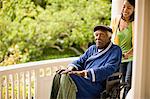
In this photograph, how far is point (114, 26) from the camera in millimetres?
1898

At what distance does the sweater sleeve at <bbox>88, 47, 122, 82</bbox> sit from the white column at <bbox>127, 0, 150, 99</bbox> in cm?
14

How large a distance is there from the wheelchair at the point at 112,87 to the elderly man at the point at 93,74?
0.03 metres

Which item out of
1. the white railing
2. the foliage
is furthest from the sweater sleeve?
the foliage

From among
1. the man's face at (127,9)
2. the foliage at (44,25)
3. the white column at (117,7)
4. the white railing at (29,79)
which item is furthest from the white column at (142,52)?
the foliage at (44,25)

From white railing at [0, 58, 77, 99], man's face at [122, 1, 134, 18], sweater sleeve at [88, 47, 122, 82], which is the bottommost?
white railing at [0, 58, 77, 99]

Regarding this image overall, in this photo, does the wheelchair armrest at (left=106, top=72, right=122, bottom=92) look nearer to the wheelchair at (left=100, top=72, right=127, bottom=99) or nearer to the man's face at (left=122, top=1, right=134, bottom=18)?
the wheelchair at (left=100, top=72, right=127, bottom=99)

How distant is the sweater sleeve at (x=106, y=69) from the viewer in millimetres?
1756

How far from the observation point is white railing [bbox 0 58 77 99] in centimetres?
221

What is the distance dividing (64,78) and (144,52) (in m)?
0.55

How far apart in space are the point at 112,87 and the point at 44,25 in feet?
7.53

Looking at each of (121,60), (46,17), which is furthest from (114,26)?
(46,17)

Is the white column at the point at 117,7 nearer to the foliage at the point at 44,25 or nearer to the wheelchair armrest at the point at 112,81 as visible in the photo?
the wheelchair armrest at the point at 112,81

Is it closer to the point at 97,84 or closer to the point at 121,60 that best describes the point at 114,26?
the point at 121,60

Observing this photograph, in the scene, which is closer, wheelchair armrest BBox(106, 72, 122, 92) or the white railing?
wheelchair armrest BBox(106, 72, 122, 92)
